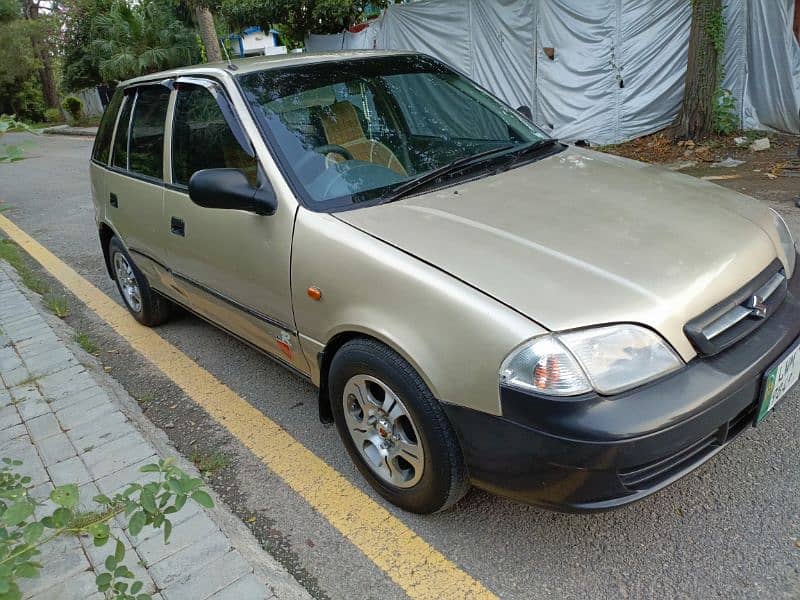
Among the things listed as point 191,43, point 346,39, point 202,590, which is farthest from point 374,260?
point 191,43

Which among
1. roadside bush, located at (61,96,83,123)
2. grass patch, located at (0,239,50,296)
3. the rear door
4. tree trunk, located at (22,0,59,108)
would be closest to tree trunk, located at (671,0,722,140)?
the rear door

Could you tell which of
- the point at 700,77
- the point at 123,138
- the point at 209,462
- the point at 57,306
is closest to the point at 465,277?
the point at 209,462

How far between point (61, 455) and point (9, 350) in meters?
1.50

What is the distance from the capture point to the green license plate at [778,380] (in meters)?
2.11

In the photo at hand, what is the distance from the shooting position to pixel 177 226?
11.5ft

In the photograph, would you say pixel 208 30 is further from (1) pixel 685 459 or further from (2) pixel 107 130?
(1) pixel 685 459

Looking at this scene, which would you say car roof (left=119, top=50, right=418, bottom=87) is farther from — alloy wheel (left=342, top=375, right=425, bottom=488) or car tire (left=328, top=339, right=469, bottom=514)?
alloy wheel (left=342, top=375, right=425, bottom=488)

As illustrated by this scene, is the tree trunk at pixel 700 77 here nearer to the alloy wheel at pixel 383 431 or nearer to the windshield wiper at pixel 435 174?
the windshield wiper at pixel 435 174

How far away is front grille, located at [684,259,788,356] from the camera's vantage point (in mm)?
2002

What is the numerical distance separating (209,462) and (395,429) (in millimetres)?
1076

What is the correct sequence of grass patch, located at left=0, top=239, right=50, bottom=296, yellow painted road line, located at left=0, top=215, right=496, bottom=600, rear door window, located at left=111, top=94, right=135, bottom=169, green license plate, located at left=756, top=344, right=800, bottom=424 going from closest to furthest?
green license plate, located at left=756, top=344, right=800, bottom=424 → yellow painted road line, located at left=0, top=215, right=496, bottom=600 → rear door window, located at left=111, top=94, right=135, bottom=169 → grass patch, located at left=0, top=239, right=50, bottom=296

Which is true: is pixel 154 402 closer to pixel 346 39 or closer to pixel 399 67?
pixel 399 67

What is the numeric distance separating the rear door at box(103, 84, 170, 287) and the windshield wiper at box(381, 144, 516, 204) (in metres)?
1.59

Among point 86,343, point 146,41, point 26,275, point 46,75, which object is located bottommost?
point 86,343
